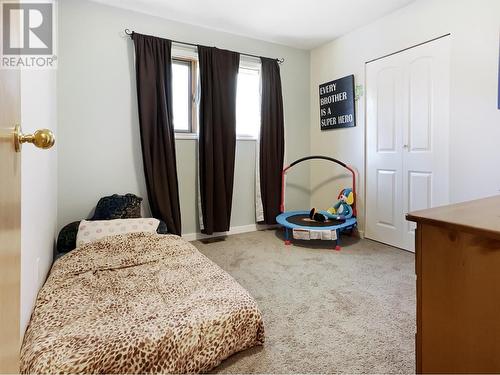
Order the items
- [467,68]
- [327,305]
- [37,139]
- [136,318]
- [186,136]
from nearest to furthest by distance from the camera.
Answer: [37,139] → [136,318] → [327,305] → [467,68] → [186,136]

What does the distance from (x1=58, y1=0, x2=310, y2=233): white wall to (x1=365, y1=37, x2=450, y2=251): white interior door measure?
6.60 feet

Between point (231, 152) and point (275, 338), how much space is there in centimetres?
225

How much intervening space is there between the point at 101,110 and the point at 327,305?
8.76ft

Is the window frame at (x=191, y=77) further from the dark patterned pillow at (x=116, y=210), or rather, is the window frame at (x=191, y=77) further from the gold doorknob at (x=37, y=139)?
the gold doorknob at (x=37, y=139)

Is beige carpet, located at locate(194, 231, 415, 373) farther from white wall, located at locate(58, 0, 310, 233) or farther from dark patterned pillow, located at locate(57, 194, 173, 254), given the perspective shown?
white wall, located at locate(58, 0, 310, 233)

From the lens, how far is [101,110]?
9.46ft

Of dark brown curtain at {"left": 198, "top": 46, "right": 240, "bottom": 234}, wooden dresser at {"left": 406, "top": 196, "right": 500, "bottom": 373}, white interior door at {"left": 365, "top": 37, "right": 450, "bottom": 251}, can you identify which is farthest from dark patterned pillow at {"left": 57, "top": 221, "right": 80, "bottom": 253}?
white interior door at {"left": 365, "top": 37, "right": 450, "bottom": 251}

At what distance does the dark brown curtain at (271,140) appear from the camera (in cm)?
368

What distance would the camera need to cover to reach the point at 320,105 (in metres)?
3.92

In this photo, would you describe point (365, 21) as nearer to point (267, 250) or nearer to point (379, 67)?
point (379, 67)

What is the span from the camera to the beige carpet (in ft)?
4.51

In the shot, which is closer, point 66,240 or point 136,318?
point 136,318

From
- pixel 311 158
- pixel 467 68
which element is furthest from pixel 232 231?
pixel 467 68

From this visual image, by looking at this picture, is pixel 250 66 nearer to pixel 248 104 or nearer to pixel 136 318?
pixel 248 104
